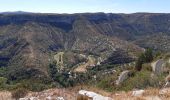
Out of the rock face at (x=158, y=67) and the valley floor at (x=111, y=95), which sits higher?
the valley floor at (x=111, y=95)

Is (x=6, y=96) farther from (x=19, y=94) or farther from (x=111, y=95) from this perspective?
(x=111, y=95)

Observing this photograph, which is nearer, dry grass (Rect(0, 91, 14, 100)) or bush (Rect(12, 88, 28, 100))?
dry grass (Rect(0, 91, 14, 100))

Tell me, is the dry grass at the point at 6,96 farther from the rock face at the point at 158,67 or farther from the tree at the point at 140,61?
the tree at the point at 140,61

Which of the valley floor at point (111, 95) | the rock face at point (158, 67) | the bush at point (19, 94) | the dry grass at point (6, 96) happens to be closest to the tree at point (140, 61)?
the rock face at point (158, 67)

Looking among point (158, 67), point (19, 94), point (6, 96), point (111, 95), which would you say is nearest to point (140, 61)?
point (158, 67)

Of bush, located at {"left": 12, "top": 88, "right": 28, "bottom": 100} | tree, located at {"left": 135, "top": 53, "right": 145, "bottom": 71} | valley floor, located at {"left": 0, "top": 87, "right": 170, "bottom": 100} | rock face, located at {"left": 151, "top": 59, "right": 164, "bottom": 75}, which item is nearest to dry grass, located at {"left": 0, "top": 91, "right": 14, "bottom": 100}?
valley floor, located at {"left": 0, "top": 87, "right": 170, "bottom": 100}

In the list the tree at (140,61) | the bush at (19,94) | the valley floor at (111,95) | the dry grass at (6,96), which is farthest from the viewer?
the tree at (140,61)

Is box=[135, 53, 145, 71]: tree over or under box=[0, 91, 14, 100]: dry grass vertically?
under

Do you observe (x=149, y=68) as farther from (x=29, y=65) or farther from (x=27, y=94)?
(x=29, y=65)

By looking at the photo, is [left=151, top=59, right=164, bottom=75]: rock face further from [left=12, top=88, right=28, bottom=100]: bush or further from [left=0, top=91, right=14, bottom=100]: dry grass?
[left=0, top=91, right=14, bottom=100]: dry grass

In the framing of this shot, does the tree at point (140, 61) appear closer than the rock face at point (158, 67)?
No

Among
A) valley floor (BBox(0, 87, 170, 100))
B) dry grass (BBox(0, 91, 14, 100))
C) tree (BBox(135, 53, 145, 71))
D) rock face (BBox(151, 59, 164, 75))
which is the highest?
valley floor (BBox(0, 87, 170, 100))
